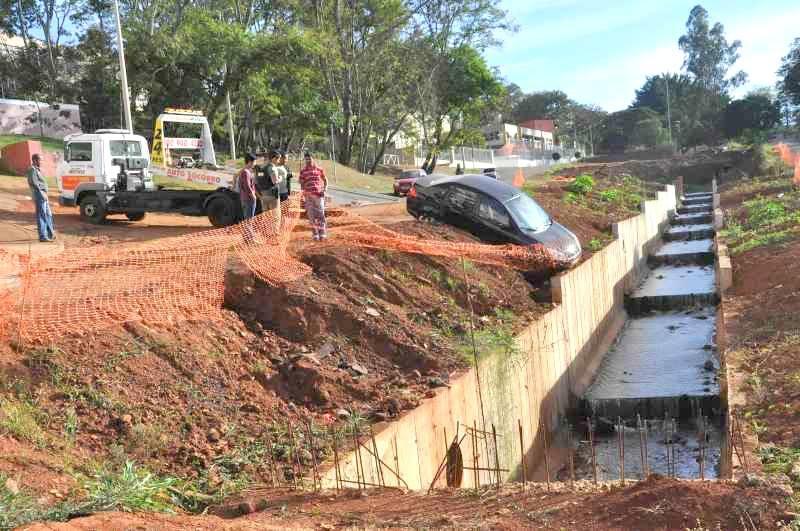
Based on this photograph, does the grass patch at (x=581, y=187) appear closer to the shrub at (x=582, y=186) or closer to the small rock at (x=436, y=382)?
the shrub at (x=582, y=186)

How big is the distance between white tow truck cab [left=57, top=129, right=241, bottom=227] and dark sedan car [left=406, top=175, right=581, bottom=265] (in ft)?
14.4

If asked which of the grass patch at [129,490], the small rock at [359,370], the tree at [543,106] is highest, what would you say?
the tree at [543,106]

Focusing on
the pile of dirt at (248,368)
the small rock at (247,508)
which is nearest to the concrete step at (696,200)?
the pile of dirt at (248,368)

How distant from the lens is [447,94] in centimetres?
5834

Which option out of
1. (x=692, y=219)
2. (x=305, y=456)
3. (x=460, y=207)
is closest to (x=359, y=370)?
(x=305, y=456)

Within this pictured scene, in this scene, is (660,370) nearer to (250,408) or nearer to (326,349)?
(326,349)

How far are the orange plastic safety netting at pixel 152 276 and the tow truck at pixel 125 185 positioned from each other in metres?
4.34

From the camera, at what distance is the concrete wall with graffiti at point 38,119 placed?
1449 inches

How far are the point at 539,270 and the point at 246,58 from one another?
2729 cm

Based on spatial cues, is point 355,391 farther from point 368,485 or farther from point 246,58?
point 246,58

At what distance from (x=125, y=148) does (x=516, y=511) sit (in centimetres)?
1609

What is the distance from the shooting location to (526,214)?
15398 mm

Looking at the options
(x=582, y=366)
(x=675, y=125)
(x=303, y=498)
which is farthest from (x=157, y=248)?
(x=675, y=125)

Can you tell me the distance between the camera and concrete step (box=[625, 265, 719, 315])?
794 inches
